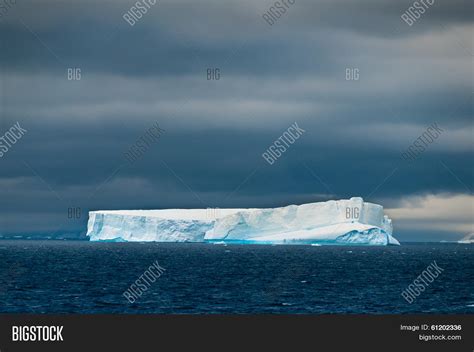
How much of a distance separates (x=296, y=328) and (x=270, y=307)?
19560 millimetres

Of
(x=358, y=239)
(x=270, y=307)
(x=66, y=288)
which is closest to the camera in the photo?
(x=270, y=307)

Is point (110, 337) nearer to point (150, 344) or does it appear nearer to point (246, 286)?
point (150, 344)

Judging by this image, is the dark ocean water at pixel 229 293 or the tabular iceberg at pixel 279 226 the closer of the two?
the dark ocean water at pixel 229 293

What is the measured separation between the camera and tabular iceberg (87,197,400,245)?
176375 millimetres

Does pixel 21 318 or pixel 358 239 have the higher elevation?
pixel 358 239

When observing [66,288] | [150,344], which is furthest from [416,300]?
[150,344]

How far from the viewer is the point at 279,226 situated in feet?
593

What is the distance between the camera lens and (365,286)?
68312 mm

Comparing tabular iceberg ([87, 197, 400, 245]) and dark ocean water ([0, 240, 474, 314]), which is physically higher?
tabular iceberg ([87, 197, 400, 245])

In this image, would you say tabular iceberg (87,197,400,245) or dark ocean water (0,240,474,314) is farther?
tabular iceberg (87,197,400,245)

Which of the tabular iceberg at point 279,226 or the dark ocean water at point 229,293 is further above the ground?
the tabular iceberg at point 279,226

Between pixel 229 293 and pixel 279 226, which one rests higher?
pixel 279 226

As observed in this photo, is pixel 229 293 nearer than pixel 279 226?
Yes

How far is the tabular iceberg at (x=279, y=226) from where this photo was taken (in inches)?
6944
